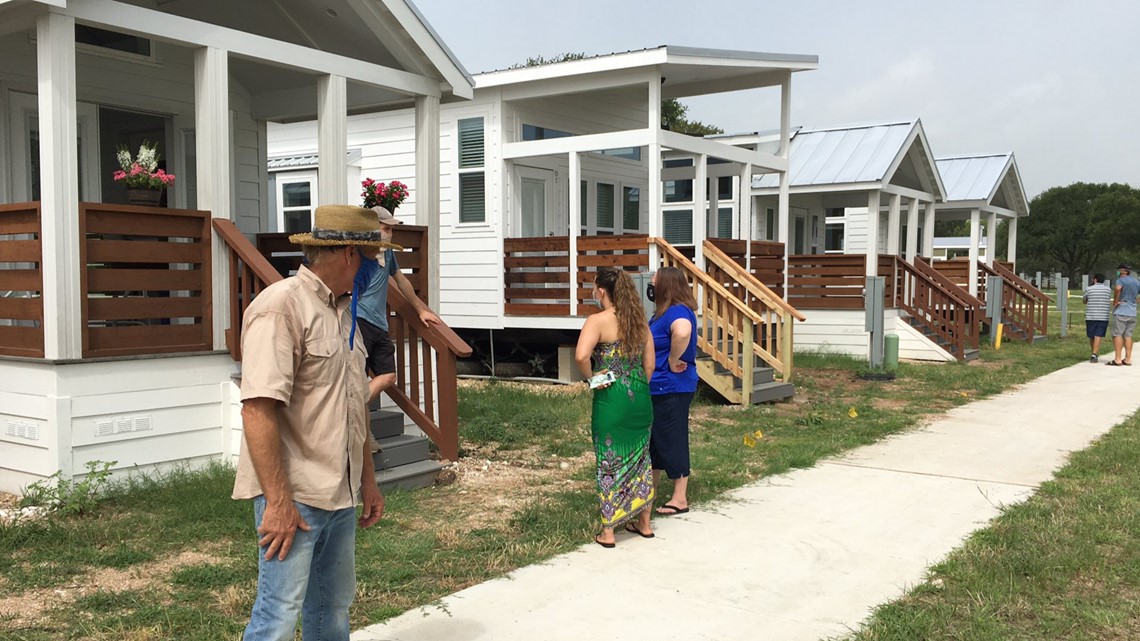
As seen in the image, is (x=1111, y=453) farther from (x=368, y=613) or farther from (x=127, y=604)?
(x=127, y=604)

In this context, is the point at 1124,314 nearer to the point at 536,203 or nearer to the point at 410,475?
the point at 536,203

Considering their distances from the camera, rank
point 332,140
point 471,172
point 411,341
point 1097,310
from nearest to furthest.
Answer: point 411,341 → point 332,140 → point 471,172 → point 1097,310

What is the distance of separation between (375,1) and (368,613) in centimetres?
561

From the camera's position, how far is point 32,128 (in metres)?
8.29

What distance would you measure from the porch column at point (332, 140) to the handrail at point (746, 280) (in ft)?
17.3

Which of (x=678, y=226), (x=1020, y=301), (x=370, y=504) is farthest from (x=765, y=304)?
(x=1020, y=301)

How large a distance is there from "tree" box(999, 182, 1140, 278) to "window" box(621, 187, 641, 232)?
261ft

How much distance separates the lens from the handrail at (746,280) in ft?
36.7

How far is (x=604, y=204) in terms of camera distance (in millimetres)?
14805

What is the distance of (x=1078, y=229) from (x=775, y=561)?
95.0m

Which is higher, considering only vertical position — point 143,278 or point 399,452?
point 143,278

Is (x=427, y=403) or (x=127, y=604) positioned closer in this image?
(x=127, y=604)

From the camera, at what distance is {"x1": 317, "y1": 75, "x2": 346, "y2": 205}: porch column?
793 cm

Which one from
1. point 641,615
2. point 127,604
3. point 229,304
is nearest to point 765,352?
point 229,304
